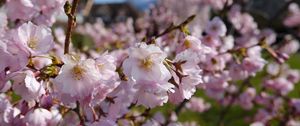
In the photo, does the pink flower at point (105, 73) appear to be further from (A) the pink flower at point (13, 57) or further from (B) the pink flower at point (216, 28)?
(B) the pink flower at point (216, 28)

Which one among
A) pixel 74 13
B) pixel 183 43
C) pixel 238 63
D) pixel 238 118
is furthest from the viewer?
pixel 238 118

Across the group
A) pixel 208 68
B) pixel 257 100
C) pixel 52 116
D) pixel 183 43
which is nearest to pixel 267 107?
pixel 257 100

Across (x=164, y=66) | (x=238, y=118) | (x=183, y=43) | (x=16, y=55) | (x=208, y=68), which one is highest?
(x=238, y=118)

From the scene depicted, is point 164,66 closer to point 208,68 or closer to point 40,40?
point 40,40

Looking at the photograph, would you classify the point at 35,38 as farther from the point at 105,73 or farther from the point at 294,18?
the point at 294,18

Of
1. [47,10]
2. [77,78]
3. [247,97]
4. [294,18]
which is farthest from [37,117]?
[294,18]

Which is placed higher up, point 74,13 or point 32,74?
point 74,13

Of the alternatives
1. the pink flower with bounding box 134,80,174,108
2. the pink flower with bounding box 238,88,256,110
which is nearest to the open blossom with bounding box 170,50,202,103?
the pink flower with bounding box 134,80,174,108

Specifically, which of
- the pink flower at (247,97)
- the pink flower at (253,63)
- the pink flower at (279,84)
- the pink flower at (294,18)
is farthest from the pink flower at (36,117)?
the pink flower at (294,18)

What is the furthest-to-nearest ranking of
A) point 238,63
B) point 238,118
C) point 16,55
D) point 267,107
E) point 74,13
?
point 238,118 → point 267,107 → point 238,63 → point 74,13 → point 16,55
